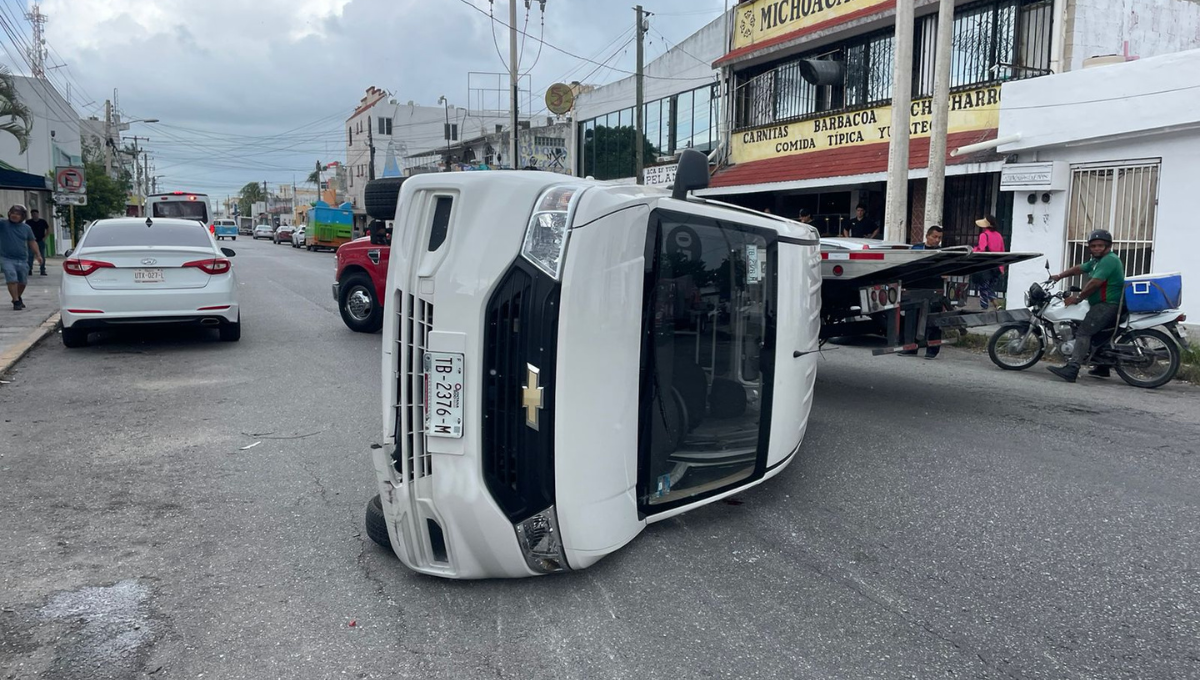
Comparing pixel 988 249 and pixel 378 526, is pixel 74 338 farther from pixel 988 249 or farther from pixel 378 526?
pixel 988 249

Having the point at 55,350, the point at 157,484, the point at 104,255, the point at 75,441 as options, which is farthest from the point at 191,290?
the point at 157,484

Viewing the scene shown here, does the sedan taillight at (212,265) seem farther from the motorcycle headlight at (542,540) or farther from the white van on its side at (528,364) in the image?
the motorcycle headlight at (542,540)

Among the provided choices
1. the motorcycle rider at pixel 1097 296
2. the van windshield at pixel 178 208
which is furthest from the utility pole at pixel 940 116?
the van windshield at pixel 178 208

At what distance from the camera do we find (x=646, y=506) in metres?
4.27

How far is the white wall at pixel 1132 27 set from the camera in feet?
49.9

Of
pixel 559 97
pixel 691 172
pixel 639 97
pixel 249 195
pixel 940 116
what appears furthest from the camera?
pixel 249 195

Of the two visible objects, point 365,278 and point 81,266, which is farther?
point 365,278


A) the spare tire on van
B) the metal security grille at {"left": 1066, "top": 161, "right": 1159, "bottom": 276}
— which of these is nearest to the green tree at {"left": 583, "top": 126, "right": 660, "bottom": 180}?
the metal security grille at {"left": 1066, "top": 161, "right": 1159, "bottom": 276}

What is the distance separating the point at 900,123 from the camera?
13.6 meters

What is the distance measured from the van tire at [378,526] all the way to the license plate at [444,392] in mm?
805

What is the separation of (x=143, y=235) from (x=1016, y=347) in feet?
34.4

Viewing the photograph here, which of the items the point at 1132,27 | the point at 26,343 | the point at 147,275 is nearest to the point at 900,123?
the point at 1132,27

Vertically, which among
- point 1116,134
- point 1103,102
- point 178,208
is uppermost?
point 1103,102

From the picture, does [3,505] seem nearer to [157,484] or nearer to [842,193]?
[157,484]
